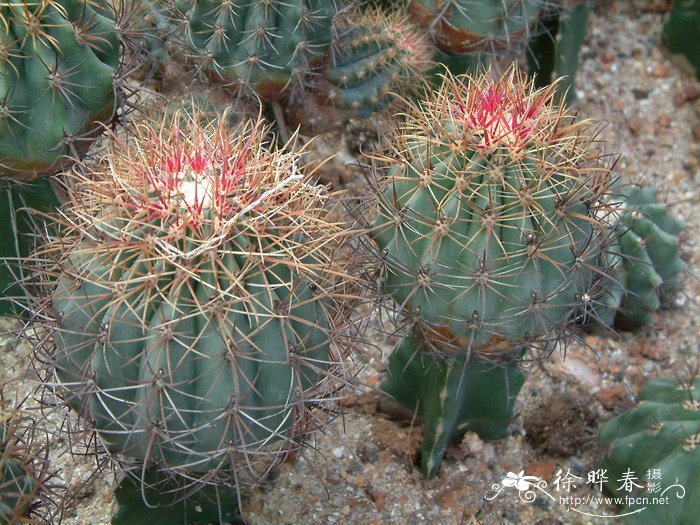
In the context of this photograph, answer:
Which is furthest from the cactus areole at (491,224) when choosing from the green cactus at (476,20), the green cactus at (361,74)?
the green cactus at (476,20)

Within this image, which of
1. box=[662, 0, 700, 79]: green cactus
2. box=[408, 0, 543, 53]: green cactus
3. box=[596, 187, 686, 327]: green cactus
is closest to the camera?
box=[596, 187, 686, 327]: green cactus

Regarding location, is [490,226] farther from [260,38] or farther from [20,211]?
[20,211]

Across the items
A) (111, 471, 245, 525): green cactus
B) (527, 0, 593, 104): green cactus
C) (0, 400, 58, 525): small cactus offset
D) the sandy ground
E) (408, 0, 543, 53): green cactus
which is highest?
(408, 0, 543, 53): green cactus

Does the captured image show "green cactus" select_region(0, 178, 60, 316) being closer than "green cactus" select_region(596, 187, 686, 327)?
Yes

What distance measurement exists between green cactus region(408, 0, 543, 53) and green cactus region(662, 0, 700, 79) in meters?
1.40

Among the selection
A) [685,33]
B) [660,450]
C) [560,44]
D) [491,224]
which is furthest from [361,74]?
[685,33]

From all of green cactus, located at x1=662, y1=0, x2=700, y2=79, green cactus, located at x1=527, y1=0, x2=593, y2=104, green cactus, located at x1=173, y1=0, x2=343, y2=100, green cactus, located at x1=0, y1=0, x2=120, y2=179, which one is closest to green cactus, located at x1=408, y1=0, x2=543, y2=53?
green cactus, located at x1=527, y1=0, x2=593, y2=104

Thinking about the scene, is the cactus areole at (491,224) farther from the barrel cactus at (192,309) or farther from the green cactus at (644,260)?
the green cactus at (644,260)

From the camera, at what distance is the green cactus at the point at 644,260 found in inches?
110

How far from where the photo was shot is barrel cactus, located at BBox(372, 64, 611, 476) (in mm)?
1792

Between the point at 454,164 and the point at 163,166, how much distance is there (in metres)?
0.64

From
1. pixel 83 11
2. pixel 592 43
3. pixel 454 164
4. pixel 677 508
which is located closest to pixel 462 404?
pixel 677 508

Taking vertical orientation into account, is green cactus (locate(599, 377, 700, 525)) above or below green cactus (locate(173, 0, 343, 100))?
below

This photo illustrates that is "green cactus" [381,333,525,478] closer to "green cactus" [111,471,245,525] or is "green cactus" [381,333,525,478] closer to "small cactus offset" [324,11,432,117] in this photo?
"green cactus" [111,471,245,525]
